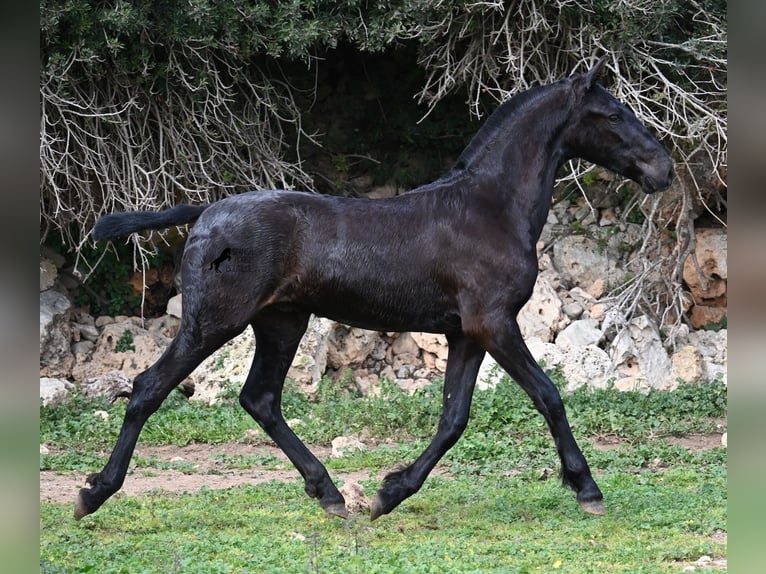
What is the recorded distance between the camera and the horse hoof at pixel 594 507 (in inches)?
225

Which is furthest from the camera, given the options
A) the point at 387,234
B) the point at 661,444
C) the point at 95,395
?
the point at 95,395

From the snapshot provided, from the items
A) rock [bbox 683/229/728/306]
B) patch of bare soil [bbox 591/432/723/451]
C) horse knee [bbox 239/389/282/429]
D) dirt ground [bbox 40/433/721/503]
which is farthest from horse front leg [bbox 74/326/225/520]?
rock [bbox 683/229/728/306]

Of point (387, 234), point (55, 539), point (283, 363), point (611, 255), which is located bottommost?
point (55, 539)

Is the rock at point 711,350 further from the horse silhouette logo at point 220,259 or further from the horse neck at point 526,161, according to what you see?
the horse silhouette logo at point 220,259

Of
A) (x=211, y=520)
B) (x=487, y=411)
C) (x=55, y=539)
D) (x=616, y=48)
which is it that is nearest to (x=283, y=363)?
(x=211, y=520)

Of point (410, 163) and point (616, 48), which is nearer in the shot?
point (616, 48)

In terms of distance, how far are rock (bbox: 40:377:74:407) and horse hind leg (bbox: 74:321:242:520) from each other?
4247 millimetres

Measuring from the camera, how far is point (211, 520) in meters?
5.75

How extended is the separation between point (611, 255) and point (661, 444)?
4.23m

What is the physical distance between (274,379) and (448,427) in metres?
1.12

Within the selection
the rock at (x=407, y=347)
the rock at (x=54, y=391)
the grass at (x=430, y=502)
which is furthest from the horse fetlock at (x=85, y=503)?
the rock at (x=407, y=347)

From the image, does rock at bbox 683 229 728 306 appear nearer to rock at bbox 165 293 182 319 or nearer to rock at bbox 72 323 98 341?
rock at bbox 165 293 182 319

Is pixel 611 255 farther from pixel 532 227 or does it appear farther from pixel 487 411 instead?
pixel 532 227
